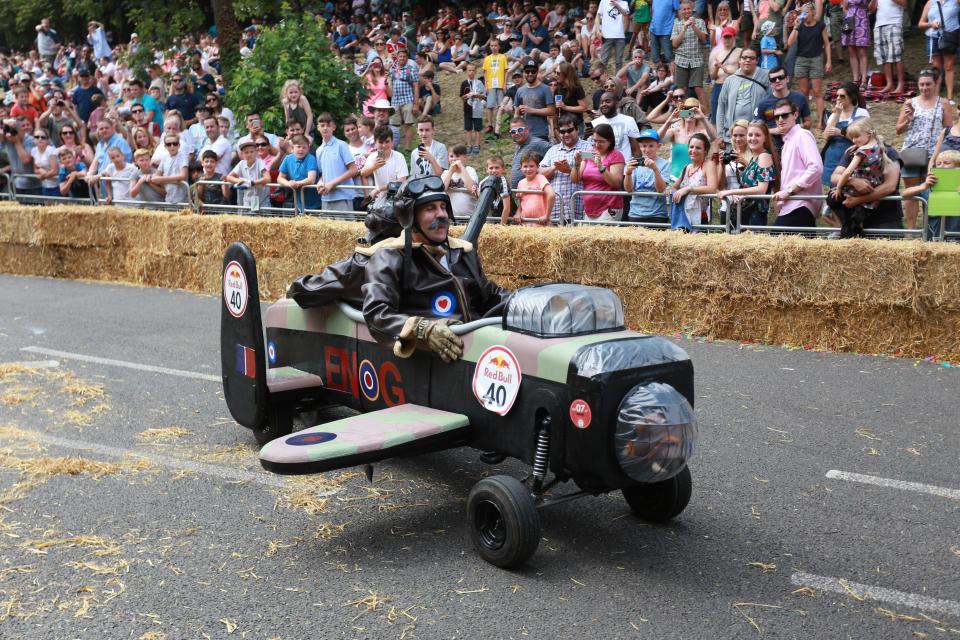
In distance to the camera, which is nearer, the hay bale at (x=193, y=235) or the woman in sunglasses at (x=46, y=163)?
the hay bale at (x=193, y=235)

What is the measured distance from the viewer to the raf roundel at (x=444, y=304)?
6055 mm

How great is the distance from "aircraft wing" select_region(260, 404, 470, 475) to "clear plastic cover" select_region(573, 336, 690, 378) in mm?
888

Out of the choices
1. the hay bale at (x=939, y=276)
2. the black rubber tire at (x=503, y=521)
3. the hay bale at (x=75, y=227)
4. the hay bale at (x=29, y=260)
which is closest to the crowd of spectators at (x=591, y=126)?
the hay bale at (x=75, y=227)

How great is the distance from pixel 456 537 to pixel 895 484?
8.64ft

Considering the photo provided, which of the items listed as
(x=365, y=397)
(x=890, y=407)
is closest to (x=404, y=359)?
(x=365, y=397)

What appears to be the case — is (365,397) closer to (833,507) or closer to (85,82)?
(833,507)

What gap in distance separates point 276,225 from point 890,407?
26.5 feet

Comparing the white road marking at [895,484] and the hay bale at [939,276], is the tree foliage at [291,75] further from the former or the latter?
the white road marking at [895,484]

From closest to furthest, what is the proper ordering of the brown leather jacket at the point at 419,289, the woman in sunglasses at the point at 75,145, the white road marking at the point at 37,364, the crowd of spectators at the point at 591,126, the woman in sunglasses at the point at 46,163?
the brown leather jacket at the point at 419,289 < the white road marking at the point at 37,364 < the crowd of spectators at the point at 591,126 < the woman in sunglasses at the point at 75,145 < the woman in sunglasses at the point at 46,163

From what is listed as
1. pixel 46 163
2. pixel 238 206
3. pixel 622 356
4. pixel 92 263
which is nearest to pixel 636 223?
pixel 238 206

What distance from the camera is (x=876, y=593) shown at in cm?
459

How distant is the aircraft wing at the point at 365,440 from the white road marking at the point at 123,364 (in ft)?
12.3

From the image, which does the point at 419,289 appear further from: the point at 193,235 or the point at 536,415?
the point at 193,235

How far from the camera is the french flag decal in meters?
6.41
